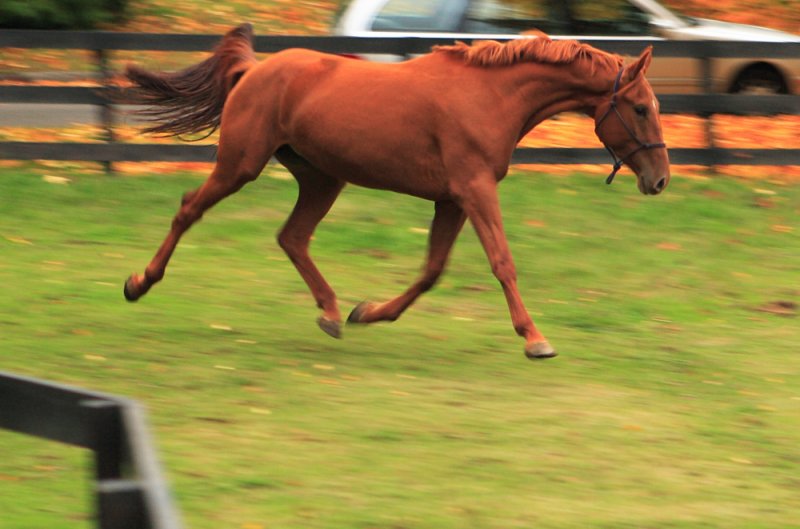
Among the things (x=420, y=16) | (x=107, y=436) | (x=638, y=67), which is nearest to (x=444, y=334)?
(x=638, y=67)

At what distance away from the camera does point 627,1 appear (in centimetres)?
1388

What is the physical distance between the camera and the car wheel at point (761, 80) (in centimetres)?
1391

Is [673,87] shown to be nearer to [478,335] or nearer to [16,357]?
[478,335]

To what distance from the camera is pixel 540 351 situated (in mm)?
7062

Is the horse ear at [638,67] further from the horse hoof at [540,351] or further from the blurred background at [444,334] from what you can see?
the blurred background at [444,334]

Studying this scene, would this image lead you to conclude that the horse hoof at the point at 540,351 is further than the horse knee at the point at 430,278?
No

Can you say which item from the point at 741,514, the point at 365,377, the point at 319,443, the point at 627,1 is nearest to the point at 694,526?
the point at 741,514

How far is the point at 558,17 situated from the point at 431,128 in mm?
6575

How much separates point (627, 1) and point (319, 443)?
9195 millimetres

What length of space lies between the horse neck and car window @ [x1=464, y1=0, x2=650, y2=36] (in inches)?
229

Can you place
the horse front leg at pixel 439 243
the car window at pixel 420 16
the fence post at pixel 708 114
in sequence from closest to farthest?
1. the horse front leg at pixel 439 243
2. the fence post at pixel 708 114
3. the car window at pixel 420 16

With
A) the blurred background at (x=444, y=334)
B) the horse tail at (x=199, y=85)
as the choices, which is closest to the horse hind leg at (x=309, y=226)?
the blurred background at (x=444, y=334)

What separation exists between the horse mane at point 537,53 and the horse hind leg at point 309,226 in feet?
4.10

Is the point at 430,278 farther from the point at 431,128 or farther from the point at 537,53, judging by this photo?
the point at 537,53
